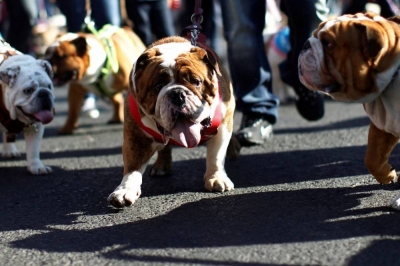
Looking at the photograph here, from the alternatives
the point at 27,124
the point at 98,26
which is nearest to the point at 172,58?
the point at 27,124

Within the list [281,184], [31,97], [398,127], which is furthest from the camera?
[31,97]

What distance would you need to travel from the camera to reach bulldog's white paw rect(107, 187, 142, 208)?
130 inches

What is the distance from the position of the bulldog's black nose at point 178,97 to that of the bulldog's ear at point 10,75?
4.81 feet

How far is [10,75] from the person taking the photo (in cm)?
418

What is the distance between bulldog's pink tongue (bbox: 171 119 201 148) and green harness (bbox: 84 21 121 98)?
2323mm

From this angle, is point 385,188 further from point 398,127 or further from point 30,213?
point 30,213

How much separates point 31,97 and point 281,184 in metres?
1.64

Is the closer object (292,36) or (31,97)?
(31,97)

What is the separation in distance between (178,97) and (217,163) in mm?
631

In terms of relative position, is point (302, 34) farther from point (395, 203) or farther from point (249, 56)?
point (395, 203)

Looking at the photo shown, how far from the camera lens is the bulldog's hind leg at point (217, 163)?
3.61m

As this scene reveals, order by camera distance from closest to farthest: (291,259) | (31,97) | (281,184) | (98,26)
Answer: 1. (291,259)
2. (281,184)
3. (31,97)
4. (98,26)

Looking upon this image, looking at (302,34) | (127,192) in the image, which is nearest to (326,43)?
(127,192)

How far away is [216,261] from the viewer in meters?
2.58
